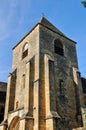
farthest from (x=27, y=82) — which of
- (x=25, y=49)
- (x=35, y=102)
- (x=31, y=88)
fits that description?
(x=25, y=49)

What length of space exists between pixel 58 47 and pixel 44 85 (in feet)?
21.2

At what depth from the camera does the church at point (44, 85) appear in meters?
16.9

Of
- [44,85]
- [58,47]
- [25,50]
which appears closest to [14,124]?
[44,85]

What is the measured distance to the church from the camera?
664 inches

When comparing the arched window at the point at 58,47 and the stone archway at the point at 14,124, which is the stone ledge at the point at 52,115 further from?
the arched window at the point at 58,47

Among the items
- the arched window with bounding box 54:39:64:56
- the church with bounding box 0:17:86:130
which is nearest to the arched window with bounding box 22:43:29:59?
the church with bounding box 0:17:86:130

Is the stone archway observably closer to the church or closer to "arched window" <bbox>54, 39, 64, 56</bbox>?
the church

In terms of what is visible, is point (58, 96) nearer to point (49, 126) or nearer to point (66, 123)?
point (66, 123)

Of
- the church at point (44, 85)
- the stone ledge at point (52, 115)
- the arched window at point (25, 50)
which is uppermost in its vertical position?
the arched window at point (25, 50)

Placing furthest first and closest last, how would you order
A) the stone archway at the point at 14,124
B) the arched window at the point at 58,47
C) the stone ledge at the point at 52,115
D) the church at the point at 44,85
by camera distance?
1. the arched window at the point at 58,47
2. the stone archway at the point at 14,124
3. the church at the point at 44,85
4. the stone ledge at the point at 52,115

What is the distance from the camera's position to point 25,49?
23734 mm

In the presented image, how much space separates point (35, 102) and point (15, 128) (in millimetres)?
3670

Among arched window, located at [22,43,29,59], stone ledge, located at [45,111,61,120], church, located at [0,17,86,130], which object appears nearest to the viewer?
stone ledge, located at [45,111,61,120]

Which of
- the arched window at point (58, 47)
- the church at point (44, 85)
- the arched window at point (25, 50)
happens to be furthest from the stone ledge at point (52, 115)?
the arched window at point (25, 50)
